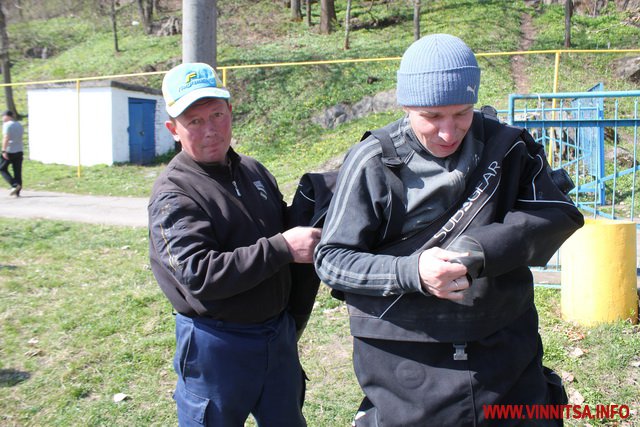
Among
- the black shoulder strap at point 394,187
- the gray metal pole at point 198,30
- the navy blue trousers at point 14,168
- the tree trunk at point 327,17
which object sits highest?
the tree trunk at point 327,17

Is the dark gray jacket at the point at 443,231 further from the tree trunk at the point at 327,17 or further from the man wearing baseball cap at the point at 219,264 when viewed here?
the tree trunk at the point at 327,17

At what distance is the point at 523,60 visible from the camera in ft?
58.1

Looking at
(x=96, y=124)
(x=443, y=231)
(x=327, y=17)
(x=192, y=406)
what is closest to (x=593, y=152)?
(x=443, y=231)

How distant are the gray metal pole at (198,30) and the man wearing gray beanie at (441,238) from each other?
1.82 metres

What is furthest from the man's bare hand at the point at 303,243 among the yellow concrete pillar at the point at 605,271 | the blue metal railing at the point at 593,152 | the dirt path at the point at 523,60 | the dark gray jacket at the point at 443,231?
the dirt path at the point at 523,60

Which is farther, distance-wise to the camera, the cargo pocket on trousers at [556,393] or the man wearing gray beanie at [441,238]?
the cargo pocket on trousers at [556,393]

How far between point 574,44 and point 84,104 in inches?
644

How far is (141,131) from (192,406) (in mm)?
16116

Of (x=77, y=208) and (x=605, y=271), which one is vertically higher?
(x=605, y=271)

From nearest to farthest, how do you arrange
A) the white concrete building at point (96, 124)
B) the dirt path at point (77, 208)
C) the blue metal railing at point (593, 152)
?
1. the blue metal railing at point (593, 152)
2. the dirt path at point (77, 208)
3. the white concrete building at point (96, 124)

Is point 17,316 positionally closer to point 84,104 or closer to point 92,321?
point 92,321

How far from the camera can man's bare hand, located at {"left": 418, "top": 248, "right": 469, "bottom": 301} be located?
155 centimetres

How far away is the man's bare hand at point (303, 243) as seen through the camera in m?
1.98

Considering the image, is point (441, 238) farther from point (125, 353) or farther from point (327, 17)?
point (327, 17)
